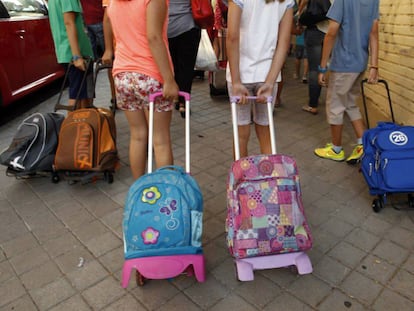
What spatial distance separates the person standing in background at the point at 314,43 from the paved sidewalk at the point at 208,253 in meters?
1.54

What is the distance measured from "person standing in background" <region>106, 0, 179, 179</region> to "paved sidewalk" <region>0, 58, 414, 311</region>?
2.53 feet

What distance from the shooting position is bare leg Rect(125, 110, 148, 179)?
2.59 m

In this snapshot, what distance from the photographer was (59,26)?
3607 mm

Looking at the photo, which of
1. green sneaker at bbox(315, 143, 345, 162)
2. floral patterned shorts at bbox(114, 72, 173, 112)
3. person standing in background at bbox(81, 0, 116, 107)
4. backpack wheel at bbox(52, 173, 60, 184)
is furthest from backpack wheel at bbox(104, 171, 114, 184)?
green sneaker at bbox(315, 143, 345, 162)

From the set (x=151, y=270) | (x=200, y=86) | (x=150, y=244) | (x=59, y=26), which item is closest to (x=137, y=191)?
(x=150, y=244)

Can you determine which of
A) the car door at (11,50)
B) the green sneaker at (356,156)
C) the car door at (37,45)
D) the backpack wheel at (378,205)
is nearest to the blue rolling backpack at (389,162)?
the backpack wheel at (378,205)

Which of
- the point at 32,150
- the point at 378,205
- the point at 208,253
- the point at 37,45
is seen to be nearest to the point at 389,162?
the point at 378,205

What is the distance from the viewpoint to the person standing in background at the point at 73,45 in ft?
11.4

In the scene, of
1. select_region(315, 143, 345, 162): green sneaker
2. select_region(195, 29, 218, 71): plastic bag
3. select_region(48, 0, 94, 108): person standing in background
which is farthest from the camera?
select_region(195, 29, 218, 71): plastic bag

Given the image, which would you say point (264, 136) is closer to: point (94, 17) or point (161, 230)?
point (161, 230)

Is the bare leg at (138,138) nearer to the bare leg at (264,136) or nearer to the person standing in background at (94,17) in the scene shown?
the bare leg at (264,136)

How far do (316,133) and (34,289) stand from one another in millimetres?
3623

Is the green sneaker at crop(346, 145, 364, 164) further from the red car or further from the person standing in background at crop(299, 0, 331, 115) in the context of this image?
the red car

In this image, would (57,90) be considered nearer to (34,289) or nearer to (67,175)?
(67,175)
